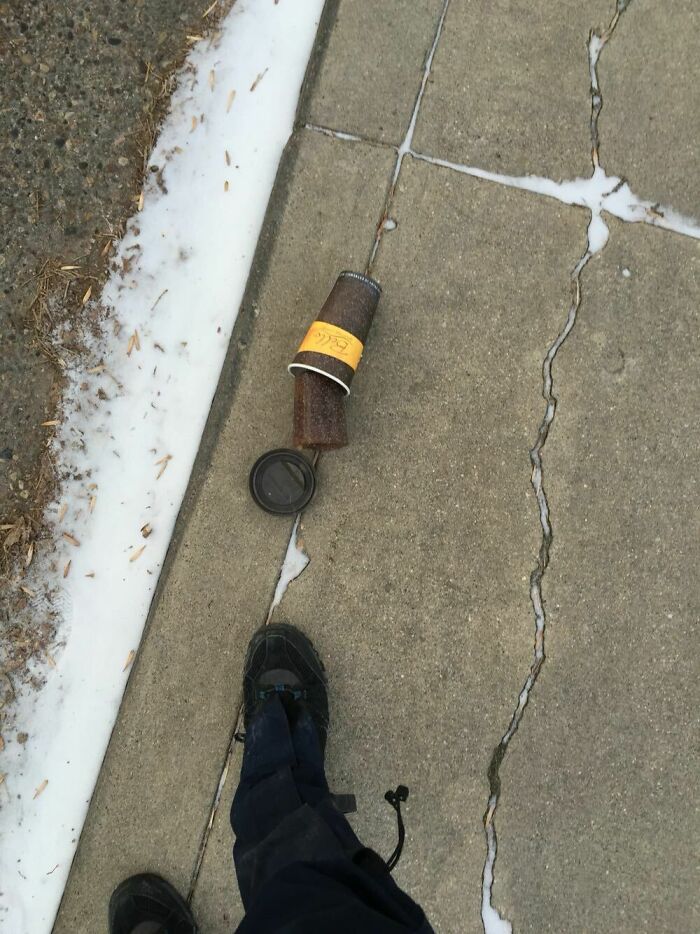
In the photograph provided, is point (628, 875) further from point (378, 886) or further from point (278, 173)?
point (278, 173)

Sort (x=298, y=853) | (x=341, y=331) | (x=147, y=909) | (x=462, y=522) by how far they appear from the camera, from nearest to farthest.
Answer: (x=298, y=853), (x=341, y=331), (x=147, y=909), (x=462, y=522)

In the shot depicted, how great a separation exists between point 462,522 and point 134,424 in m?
1.26

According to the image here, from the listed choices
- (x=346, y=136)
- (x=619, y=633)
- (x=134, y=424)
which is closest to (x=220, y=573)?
(x=134, y=424)

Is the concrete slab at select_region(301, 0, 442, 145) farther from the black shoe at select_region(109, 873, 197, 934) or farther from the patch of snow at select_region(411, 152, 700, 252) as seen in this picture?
the black shoe at select_region(109, 873, 197, 934)

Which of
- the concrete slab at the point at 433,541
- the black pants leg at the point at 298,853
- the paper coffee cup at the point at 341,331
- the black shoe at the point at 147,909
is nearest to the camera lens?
the black pants leg at the point at 298,853

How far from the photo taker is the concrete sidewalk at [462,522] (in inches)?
90.2

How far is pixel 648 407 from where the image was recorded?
2.32m

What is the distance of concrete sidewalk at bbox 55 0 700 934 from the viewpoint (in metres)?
2.29

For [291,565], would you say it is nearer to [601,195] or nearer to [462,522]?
[462,522]

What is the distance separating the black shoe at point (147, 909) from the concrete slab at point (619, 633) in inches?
45.9

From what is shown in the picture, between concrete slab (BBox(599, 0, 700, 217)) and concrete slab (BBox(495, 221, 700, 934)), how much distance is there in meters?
0.27

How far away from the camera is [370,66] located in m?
2.31

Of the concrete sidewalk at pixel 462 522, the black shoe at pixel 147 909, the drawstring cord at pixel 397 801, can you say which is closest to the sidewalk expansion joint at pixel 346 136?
the concrete sidewalk at pixel 462 522

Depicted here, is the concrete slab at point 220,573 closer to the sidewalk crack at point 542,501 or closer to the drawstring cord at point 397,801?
the drawstring cord at point 397,801
